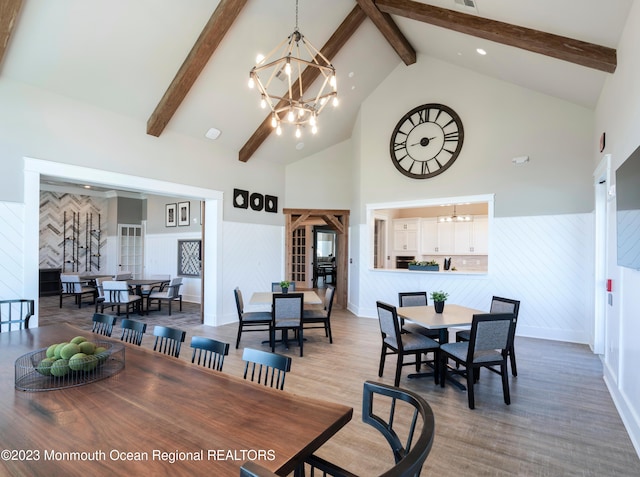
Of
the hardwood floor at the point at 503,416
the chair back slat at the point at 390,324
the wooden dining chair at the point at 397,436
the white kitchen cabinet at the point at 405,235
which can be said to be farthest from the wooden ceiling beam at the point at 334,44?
the white kitchen cabinet at the point at 405,235

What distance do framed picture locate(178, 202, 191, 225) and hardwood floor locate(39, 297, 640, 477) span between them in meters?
4.91

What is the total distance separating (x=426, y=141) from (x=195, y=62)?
4.18 meters

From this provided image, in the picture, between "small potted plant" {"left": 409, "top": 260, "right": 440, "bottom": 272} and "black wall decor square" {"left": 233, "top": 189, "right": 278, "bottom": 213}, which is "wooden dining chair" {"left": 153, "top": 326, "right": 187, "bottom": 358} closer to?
"black wall decor square" {"left": 233, "top": 189, "right": 278, "bottom": 213}

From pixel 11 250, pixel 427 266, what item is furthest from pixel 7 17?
pixel 427 266

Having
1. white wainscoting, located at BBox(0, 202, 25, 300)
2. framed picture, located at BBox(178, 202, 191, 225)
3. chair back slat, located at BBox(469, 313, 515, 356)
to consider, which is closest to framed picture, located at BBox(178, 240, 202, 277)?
Result: framed picture, located at BBox(178, 202, 191, 225)

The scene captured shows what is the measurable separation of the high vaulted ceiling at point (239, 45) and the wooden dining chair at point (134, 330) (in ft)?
10.5

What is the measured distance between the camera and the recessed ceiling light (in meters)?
5.84

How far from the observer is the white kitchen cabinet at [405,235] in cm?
904

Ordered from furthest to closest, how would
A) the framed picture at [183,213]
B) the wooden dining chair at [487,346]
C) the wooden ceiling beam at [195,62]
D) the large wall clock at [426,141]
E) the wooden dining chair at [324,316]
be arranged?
the framed picture at [183,213]
the large wall clock at [426,141]
the wooden dining chair at [324,316]
the wooden ceiling beam at [195,62]
the wooden dining chair at [487,346]

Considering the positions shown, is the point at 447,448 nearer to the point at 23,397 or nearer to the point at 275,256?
the point at 23,397

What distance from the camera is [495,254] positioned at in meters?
5.58

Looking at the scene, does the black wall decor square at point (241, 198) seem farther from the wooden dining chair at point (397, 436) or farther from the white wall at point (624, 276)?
the white wall at point (624, 276)

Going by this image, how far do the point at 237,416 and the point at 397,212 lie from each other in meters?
8.74

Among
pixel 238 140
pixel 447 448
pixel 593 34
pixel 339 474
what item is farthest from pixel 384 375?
pixel 238 140
